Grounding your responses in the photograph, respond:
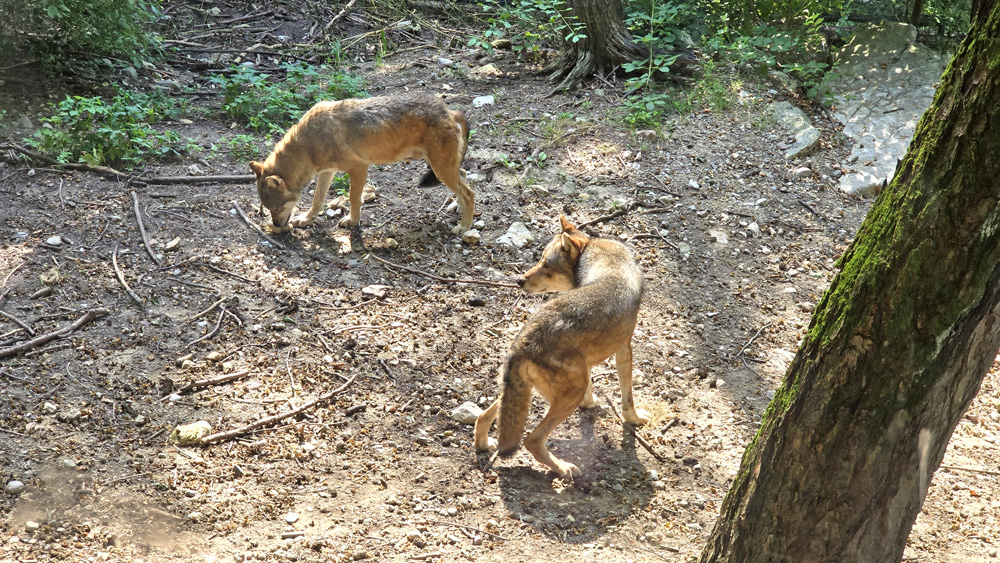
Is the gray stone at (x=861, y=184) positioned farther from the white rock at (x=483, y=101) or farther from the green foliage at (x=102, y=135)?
the green foliage at (x=102, y=135)

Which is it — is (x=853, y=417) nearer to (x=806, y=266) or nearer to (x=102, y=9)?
(x=806, y=266)

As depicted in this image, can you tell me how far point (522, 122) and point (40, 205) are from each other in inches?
224

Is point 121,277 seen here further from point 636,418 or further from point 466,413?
point 636,418

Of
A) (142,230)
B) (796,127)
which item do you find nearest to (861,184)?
(796,127)

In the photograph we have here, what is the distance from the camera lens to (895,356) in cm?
277

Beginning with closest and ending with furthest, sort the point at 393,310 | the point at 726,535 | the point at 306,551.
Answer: the point at 726,535 → the point at 306,551 → the point at 393,310

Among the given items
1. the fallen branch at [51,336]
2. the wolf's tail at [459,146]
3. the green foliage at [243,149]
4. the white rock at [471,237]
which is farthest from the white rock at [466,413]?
the green foliage at [243,149]

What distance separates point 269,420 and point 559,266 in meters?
2.55

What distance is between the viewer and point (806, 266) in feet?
25.1

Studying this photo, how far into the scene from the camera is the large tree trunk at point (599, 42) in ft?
34.8

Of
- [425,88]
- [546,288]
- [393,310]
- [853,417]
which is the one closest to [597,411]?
[546,288]

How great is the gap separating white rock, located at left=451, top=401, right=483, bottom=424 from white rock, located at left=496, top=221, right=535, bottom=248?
2.60 meters

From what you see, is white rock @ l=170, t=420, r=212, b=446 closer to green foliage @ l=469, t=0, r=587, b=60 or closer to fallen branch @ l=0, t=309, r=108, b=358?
fallen branch @ l=0, t=309, r=108, b=358

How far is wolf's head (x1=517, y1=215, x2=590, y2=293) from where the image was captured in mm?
5980
